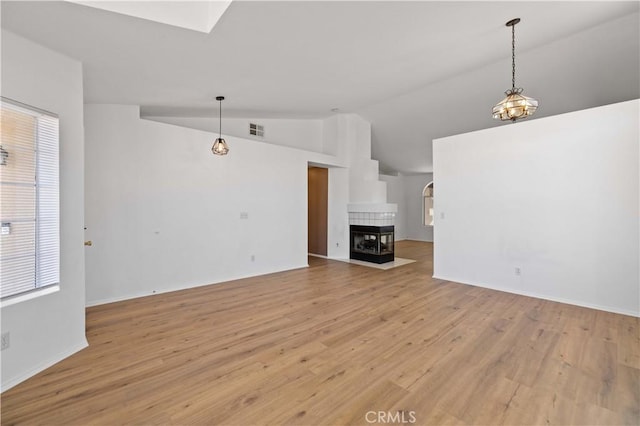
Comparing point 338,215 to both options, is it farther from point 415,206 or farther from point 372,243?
point 415,206

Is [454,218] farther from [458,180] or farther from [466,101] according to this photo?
[466,101]

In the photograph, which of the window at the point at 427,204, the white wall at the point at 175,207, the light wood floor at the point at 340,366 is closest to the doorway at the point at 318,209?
the white wall at the point at 175,207

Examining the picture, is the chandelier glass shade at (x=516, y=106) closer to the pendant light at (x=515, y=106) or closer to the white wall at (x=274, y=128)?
the pendant light at (x=515, y=106)

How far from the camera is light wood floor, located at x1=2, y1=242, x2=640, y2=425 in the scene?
5.86 ft

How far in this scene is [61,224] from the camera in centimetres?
249

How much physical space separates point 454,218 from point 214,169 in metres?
4.32

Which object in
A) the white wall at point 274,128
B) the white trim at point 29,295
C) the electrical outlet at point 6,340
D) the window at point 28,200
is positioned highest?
the white wall at point 274,128

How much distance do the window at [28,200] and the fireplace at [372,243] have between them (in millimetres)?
5563

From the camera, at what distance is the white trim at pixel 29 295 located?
2.06 meters

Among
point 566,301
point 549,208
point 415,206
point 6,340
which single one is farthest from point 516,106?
point 415,206

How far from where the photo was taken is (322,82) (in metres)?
4.22

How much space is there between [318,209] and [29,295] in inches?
234

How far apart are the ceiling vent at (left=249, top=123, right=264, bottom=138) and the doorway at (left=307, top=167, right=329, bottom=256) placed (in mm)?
2020

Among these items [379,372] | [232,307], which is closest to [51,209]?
[232,307]
